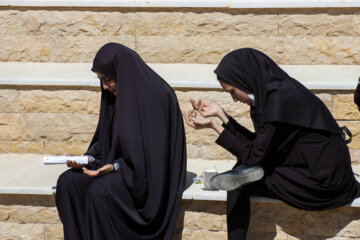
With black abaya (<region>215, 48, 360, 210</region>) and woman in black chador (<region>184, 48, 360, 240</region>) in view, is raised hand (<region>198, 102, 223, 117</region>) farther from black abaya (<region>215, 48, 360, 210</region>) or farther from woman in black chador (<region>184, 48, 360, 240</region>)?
black abaya (<region>215, 48, 360, 210</region>)

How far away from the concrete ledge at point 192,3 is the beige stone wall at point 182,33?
0.24 ft

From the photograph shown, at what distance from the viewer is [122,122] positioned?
13.8 ft

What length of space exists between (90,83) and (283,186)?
234cm

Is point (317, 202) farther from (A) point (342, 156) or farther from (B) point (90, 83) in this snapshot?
(B) point (90, 83)

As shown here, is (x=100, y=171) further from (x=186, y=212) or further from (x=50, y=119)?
(x=50, y=119)

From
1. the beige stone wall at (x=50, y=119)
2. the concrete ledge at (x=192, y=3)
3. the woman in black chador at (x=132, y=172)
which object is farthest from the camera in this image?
the concrete ledge at (x=192, y=3)

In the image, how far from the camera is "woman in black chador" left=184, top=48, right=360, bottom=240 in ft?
13.2

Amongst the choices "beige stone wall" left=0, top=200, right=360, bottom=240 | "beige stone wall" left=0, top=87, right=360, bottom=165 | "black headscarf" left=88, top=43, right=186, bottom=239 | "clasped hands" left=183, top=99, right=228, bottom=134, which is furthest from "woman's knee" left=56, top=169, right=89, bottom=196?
"beige stone wall" left=0, top=87, right=360, bottom=165

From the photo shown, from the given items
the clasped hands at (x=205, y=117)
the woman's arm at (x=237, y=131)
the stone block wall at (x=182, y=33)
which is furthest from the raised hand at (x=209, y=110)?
the stone block wall at (x=182, y=33)

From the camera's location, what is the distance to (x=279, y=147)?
410 cm

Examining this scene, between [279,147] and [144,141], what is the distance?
32.8 inches

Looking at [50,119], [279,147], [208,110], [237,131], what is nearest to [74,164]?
[208,110]

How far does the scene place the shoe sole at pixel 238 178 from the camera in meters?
4.04

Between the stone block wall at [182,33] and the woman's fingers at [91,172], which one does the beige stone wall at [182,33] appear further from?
the woman's fingers at [91,172]
